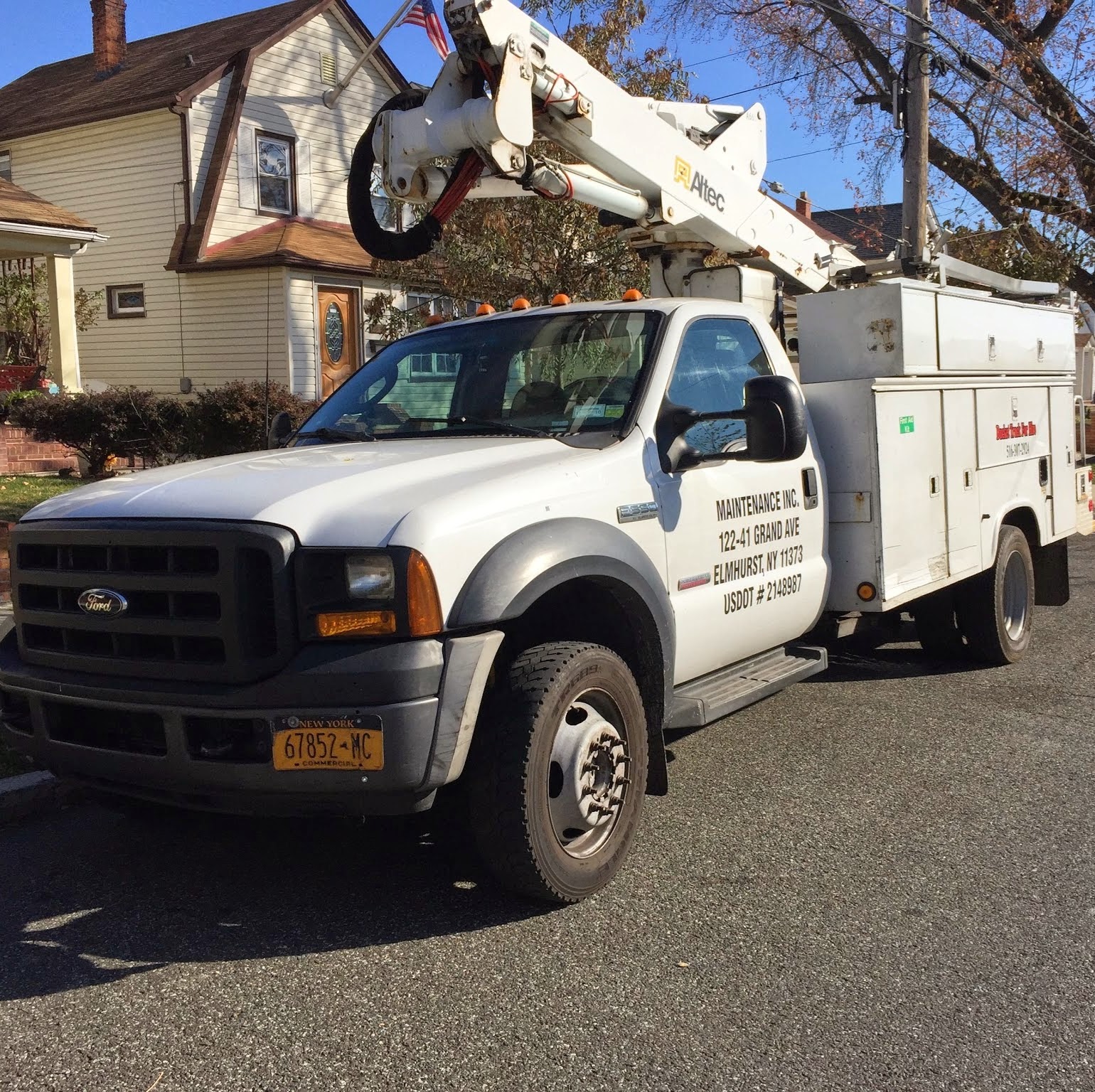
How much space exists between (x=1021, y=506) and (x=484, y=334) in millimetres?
3955

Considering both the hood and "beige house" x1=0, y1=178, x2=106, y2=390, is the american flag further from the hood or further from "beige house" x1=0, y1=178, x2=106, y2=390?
the hood

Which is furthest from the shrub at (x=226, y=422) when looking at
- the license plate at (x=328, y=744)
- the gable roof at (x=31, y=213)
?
the license plate at (x=328, y=744)

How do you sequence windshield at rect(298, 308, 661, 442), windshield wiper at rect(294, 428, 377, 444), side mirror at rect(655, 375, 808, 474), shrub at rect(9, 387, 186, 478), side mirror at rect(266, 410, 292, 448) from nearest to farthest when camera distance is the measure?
side mirror at rect(655, 375, 808, 474), windshield at rect(298, 308, 661, 442), windshield wiper at rect(294, 428, 377, 444), side mirror at rect(266, 410, 292, 448), shrub at rect(9, 387, 186, 478)

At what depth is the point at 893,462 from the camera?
5.77 meters

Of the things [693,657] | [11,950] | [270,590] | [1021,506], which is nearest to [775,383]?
[693,657]

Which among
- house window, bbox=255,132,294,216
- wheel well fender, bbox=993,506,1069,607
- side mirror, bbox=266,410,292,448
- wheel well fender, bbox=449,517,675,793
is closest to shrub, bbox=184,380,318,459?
house window, bbox=255,132,294,216

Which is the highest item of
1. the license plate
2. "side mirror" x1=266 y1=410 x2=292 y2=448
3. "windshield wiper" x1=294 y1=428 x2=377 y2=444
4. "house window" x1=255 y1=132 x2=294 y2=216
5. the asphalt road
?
"house window" x1=255 y1=132 x2=294 y2=216

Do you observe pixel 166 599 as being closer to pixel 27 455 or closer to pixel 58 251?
pixel 27 455

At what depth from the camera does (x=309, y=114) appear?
69.8 feet

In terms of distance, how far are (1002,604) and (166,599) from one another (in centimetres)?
523

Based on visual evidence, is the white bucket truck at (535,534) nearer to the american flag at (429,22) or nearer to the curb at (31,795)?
the curb at (31,795)

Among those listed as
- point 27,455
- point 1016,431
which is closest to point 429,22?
point 27,455

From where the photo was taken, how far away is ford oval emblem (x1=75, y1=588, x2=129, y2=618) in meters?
3.67

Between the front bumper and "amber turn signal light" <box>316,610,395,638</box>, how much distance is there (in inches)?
1.7
